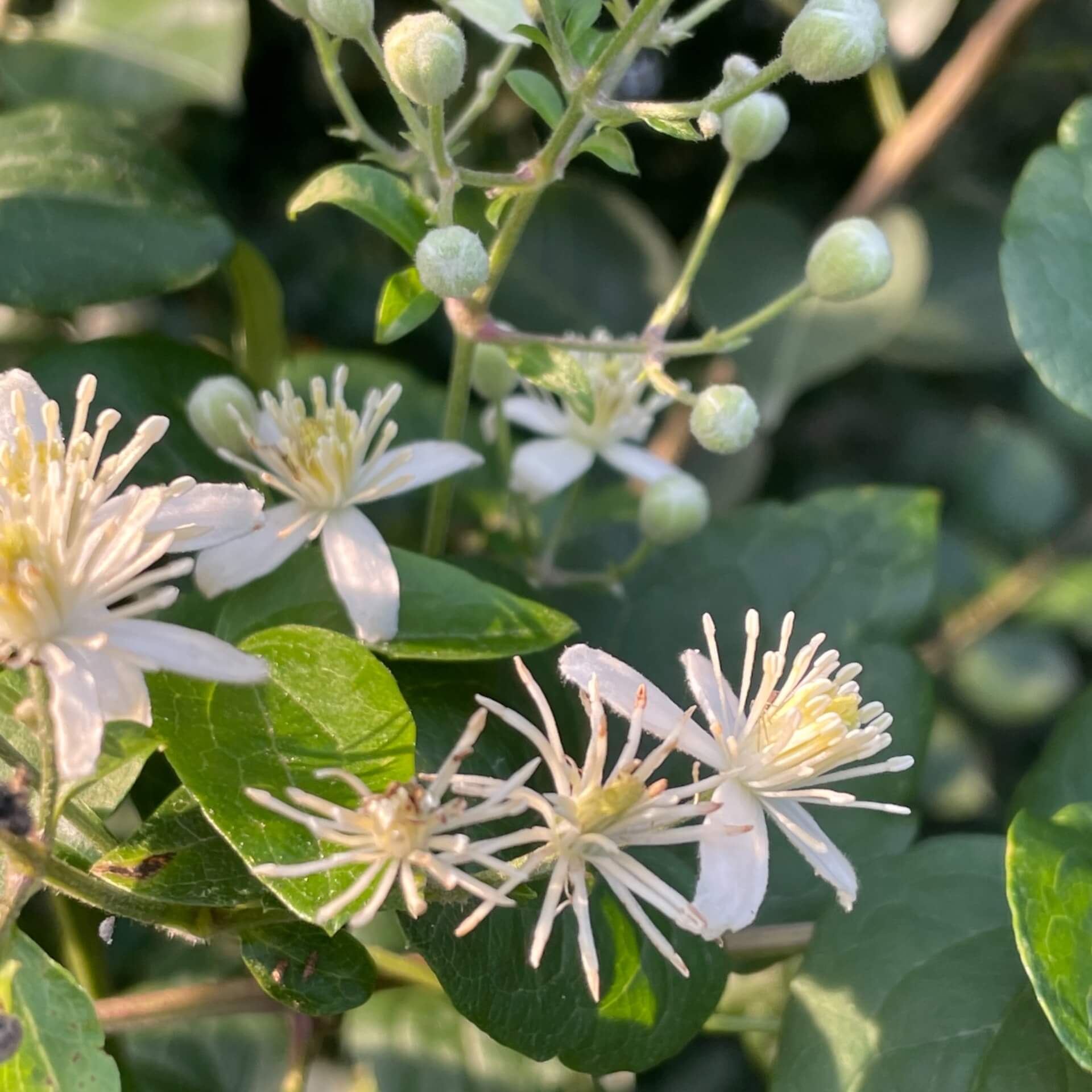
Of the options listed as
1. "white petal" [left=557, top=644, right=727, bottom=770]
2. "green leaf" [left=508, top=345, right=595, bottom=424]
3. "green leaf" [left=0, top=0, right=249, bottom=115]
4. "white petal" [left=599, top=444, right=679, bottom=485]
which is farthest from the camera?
"green leaf" [left=0, top=0, right=249, bottom=115]

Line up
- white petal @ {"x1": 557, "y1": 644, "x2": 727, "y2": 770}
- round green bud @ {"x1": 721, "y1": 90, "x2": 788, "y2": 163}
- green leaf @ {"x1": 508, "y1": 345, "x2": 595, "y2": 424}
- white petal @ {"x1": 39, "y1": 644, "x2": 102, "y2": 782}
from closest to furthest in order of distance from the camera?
1. white petal @ {"x1": 39, "y1": 644, "x2": 102, "y2": 782}
2. white petal @ {"x1": 557, "y1": 644, "x2": 727, "y2": 770}
3. green leaf @ {"x1": 508, "y1": 345, "x2": 595, "y2": 424}
4. round green bud @ {"x1": 721, "y1": 90, "x2": 788, "y2": 163}

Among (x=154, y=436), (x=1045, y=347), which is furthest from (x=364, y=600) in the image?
(x=1045, y=347)

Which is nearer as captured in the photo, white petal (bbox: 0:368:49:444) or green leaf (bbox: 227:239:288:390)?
white petal (bbox: 0:368:49:444)

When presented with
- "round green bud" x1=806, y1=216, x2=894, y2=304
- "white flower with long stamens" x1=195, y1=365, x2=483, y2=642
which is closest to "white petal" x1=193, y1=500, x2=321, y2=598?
"white flower with long stamens" x1=195, y1=365, x2=483, y2=642

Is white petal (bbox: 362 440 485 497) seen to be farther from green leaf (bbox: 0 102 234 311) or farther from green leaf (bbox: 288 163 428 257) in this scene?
green leaf (bbox: 0 102 234 311)

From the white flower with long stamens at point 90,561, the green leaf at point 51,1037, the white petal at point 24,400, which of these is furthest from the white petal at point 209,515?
the green leaf at point 51,1037

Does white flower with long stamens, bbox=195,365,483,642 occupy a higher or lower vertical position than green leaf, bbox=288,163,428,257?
lower

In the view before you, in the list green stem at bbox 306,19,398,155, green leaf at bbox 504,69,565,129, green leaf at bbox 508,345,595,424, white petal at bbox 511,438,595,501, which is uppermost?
green leaf at bbox 504,69,565,129
